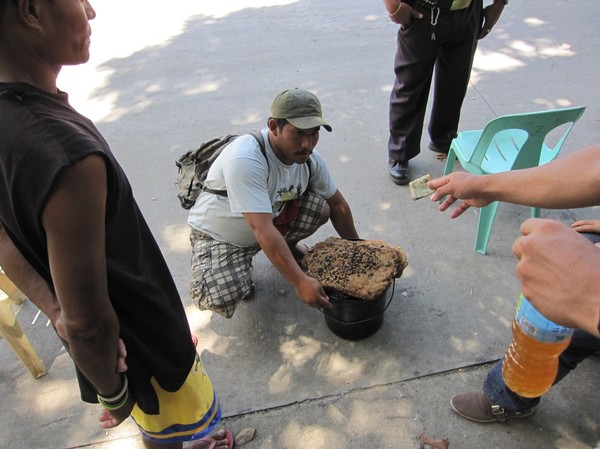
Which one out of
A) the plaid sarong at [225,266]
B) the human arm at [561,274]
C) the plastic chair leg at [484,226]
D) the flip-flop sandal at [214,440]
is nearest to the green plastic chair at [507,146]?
the plastic chair leg at [484,226]

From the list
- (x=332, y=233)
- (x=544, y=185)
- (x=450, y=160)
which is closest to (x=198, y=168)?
(x=332, y=233)

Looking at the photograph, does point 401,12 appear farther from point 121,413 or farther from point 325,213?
point 121,413

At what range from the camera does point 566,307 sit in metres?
1.00

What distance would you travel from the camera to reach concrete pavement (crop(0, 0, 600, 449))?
2244 millimetres

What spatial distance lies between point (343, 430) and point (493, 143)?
7.10 feet

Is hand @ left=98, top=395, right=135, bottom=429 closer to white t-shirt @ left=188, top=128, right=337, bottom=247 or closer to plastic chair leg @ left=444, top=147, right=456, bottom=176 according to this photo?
white t-shirt @ left=188, top=128, right=337, bottom=247

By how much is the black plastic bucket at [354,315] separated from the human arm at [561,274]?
1254 mm

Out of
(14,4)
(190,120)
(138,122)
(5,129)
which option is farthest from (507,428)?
(138,122)

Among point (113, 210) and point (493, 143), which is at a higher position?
point (113, 210)

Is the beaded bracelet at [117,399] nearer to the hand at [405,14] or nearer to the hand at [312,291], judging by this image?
the hand at [312,291]

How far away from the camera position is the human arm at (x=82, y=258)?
3.28 feet

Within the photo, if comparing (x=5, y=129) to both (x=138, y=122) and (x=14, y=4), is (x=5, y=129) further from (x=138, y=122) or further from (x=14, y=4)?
(x=138, y=122)

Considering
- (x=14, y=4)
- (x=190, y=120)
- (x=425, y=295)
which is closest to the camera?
(x=14, y=4)

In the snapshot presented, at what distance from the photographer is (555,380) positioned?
6.57 feet
